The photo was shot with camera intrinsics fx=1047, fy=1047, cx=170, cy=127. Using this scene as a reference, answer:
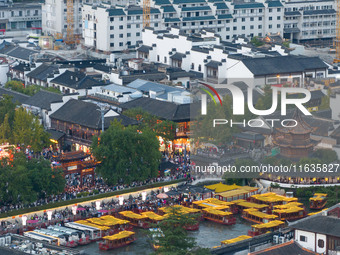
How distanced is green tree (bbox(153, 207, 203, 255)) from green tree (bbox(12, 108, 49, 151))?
2310cm

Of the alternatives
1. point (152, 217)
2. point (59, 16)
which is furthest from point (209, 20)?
point (152, 217)

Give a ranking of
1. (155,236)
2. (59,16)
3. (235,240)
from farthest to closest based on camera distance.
Answer: (59,16) < (235,240) < (155,236)

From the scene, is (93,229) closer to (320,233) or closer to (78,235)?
(78,235)

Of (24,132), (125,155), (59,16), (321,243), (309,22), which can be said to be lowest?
(321,243)

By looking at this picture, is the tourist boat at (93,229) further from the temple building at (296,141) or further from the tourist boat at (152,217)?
the temple building at (296,141)

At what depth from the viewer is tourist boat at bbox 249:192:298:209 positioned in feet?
216

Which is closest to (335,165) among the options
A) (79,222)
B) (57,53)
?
(79,222)

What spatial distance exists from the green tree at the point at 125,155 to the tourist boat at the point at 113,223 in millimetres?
6035

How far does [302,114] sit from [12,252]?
91.9ft

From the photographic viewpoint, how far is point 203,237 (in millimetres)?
60156

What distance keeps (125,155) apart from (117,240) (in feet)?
34.9

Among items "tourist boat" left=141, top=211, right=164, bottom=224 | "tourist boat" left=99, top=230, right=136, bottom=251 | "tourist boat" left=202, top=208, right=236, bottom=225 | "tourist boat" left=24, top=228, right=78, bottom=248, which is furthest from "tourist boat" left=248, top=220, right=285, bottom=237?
"tourist boat" left=24, top=228, right=78, bottom=248

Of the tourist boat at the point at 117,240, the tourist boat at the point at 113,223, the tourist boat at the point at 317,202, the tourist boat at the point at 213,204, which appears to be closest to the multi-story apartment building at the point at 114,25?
the tourist boat at the point at 213,204

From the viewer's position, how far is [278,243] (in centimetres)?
5556
